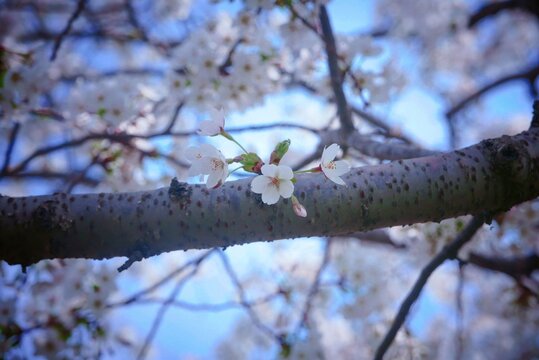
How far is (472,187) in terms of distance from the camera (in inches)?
45.4

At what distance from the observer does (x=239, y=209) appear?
1.07m

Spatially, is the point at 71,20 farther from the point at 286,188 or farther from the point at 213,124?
the point at 286,188

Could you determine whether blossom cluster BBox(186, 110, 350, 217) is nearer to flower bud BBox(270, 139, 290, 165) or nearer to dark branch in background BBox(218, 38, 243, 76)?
flower bud BBox(270, 139, 290, 165)

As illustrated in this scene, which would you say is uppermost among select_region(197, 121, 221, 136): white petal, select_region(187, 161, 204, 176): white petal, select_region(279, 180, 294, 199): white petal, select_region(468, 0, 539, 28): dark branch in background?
select_region(468, 0, 539, 28): dark branch in background

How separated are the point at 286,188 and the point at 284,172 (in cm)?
5

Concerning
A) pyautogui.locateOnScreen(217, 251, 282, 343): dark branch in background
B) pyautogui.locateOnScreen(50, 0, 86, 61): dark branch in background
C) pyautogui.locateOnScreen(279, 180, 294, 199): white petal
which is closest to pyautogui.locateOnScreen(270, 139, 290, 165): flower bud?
pyautogui.locateOnScreen(279, 180, 294, 199): white petal

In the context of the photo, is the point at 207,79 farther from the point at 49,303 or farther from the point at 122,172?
the point at 49,303

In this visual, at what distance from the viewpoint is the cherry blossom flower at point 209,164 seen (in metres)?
0.97

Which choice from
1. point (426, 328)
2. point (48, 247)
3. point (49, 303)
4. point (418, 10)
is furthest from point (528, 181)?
point (426, 328)

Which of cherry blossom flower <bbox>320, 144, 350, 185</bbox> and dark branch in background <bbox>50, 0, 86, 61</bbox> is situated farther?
dark branch in background <bbox>50, 0, 86, 61</bbox>

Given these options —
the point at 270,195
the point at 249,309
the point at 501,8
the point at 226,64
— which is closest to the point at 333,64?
the point at 226,64

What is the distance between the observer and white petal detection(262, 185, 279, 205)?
95 cm

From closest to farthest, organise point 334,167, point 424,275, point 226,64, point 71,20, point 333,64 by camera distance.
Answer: point 334,167 → point 424,275 → point 333,64 → point 71,20 → point 226,64

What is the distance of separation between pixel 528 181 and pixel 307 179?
64cm
